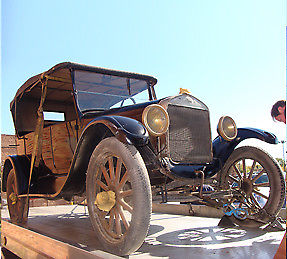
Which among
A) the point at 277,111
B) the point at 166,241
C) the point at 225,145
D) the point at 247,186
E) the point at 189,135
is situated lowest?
the point at 166,241

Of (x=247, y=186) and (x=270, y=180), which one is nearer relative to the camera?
(x=270, y=180)

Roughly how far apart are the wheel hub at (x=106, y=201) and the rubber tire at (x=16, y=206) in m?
1.78

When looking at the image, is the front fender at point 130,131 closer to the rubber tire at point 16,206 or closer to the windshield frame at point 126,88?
the windshield frame at point 126,88

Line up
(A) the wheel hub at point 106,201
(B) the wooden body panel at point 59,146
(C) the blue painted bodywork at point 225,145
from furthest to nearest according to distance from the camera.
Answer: (B) the wooden body panel at point 59,146, (C) the blue painted bodywork at point 225,145, (A) the wheel hub at point 106,201

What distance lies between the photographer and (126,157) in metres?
1.82

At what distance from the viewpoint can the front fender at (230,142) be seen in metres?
2.70

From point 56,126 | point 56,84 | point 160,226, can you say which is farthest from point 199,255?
point 56,84

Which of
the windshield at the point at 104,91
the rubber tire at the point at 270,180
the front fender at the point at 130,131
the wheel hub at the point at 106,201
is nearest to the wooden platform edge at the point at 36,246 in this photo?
the wheel hub at the point at 106,201

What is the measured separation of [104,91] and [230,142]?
1445mm

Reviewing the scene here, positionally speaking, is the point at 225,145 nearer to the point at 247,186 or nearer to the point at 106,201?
the point at 247,186

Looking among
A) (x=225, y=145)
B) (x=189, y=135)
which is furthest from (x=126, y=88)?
(x=225, y=145)

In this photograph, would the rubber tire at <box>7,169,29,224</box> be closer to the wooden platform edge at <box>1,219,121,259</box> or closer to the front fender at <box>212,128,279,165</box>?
the wooden platform edge at <box>1,219,121,259</box>

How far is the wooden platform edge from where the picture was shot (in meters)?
1.55

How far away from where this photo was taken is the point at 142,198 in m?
1.69
